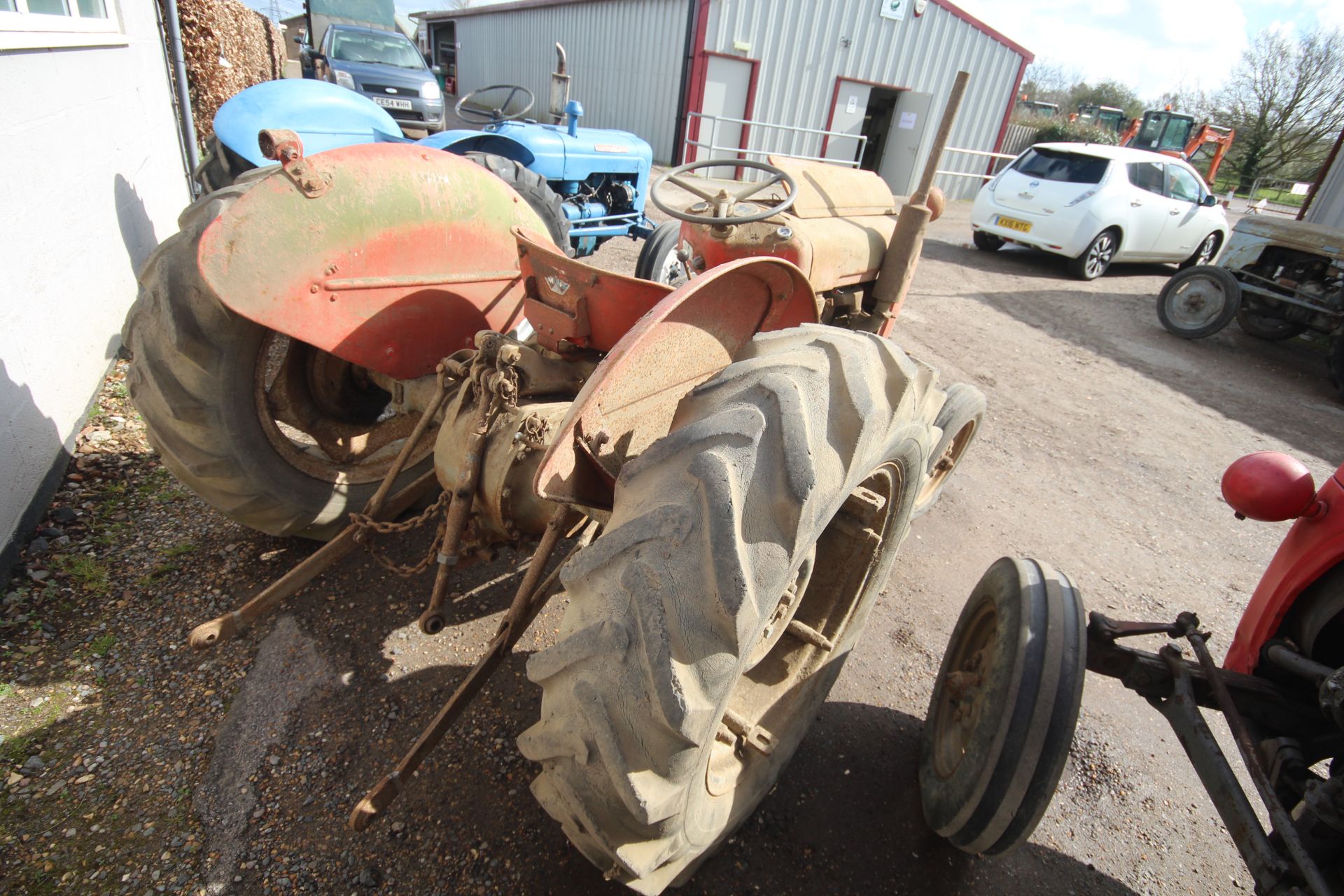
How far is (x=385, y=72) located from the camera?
33.3ft

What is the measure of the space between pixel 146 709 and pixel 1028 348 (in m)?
6.80

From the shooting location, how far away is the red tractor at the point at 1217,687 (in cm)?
144

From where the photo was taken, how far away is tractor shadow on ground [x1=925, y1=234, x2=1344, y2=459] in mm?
5758

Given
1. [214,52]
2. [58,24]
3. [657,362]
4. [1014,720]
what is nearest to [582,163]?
[58,24]

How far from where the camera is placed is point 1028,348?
649 centimetres

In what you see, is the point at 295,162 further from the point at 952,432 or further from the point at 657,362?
the point at 952,432

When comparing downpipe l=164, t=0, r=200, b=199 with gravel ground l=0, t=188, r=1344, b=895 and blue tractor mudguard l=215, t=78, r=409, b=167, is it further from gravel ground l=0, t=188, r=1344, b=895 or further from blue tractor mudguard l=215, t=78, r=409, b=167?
gravel ground l=0, t=188, r=1344, b=895

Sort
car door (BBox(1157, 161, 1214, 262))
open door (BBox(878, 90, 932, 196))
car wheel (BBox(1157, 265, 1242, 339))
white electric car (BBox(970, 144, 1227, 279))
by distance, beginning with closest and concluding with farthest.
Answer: car wheel (BBox(1157, 265, 1242, 339)) < white electric car (BBox(970, 144, 1227, 279)) < car door (BBox(1157, 161, 1214, 262)) < open door (BBox(878, 90, 932, 196))

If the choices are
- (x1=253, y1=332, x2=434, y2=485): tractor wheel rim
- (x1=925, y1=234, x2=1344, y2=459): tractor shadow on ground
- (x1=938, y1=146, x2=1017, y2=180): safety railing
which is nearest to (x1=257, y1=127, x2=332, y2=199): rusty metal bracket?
(x1=253, y1=332, x2=434, y2=485): tractor wheel rim

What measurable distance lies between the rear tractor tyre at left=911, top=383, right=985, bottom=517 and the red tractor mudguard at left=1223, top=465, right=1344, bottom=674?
3.57 feet

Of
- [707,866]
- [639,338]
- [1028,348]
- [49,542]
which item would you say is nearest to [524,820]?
[707,866]

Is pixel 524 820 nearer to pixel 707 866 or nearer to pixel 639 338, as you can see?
pixel 707 866

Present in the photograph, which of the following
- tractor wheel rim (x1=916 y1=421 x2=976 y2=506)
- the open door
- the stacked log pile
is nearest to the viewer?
tractor wheel rim (x1=916 y1=421 x2=976 y2=506)

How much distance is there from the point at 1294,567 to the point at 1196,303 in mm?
7166
